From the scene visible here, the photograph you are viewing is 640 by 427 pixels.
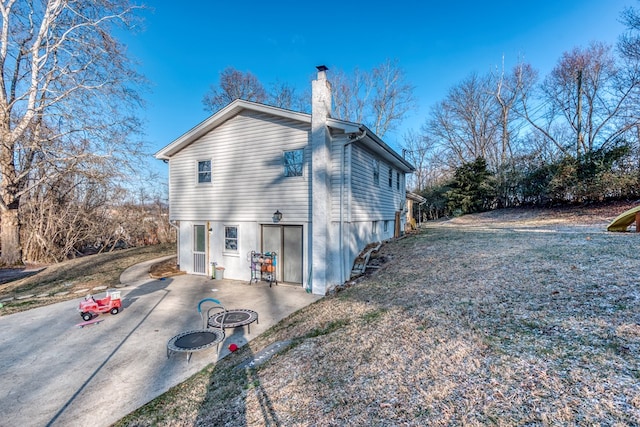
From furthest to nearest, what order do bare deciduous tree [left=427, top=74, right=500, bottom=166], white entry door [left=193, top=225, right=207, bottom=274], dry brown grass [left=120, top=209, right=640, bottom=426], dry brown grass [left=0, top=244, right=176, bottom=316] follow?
1. bare deciduous tree [left=427, top=74, right=500, bottom=166]
2. white entry door [left=193, top=225, right=207, bottom=274]
3. dry brown grass [left=0, top=244, right=176, bottom=316]
4. dry brown grass [left=120, top=209, right=640, bottom=426]

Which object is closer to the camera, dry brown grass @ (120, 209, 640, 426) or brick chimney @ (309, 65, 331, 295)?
dry brown grass @ (120, 209, 640, 426)

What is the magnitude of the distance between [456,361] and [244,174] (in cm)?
829

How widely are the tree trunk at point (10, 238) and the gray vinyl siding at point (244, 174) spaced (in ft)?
25.7

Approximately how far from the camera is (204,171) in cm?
1070

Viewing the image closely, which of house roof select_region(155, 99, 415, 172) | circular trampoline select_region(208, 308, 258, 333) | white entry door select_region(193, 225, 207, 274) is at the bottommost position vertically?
circular trampoline select_region(208, 308, 258, 333)

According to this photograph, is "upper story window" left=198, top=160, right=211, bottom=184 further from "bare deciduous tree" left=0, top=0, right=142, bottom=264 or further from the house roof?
"bare deciduous tree" left=0, top=0, right=142, bottom=264

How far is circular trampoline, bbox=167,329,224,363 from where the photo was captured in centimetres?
464

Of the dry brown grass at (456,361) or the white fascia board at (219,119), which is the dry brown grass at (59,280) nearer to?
the white fascia board at (219,119)

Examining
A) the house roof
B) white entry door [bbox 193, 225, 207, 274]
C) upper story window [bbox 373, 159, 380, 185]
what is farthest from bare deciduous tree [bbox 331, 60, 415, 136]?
white entry door [bbox 193, 225, 207, 274]

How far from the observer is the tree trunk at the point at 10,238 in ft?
41.2

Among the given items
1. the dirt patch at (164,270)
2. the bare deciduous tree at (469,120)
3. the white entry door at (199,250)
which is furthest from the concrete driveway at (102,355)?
the bare deciduous tree at (469,120)

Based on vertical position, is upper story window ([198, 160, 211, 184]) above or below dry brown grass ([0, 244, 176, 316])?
above

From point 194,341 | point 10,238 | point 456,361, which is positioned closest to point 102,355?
point 194,341

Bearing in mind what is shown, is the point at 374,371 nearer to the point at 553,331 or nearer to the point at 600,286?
the point at 553,331
